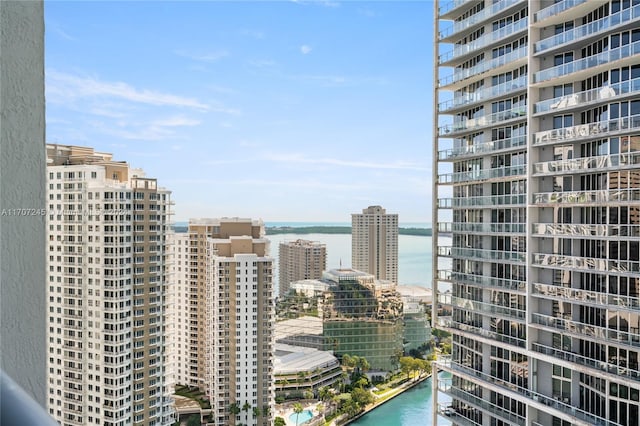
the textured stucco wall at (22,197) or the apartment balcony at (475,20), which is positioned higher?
the apartment balcony at (475,20)

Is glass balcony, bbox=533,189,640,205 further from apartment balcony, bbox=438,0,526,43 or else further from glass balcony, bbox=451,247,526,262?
apartment balcony, bbox=438,0,526,43

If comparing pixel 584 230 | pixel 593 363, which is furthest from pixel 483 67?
pixel 593 363

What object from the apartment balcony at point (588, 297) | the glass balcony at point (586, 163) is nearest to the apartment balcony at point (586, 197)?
the glass balcony at point (586, 163)

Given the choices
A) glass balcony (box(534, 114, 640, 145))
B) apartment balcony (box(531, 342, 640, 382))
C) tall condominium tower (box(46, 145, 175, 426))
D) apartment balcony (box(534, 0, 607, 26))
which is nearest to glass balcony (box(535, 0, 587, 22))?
apartment balcony (box(534, 0, 607, 26))

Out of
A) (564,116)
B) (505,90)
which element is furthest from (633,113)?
(505,90)

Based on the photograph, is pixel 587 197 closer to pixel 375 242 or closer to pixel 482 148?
pixel 482 148

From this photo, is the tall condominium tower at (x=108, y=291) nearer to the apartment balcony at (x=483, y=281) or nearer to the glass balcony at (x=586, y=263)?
the apartment balcony at (x=483, y=281)

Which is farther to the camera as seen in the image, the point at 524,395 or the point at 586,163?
the point at 524,395
